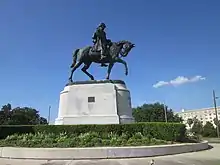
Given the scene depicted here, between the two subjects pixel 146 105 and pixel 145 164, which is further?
pixel 146 105

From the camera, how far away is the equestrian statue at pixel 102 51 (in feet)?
66.6

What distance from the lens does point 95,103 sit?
63.1 feet

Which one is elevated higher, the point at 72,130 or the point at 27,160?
the point at 72,130

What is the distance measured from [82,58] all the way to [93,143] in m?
9.14

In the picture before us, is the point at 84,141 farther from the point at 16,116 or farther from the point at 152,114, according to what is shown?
the point at 152,114

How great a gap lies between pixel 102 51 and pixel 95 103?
404 cm

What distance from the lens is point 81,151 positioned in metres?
11.2

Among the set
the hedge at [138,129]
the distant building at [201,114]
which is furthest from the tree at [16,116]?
the distant building at [201,114]

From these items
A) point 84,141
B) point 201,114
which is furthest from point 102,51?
point 201,114

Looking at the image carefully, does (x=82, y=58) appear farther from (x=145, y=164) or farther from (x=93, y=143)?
(x=145, y=164)

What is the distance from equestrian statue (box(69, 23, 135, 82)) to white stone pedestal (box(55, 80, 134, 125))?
3.81 ft

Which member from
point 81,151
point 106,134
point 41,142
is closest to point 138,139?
point 106,134

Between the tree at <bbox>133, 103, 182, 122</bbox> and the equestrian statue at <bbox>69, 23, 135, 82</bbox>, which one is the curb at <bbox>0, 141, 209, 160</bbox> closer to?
the equestrian statue at <bbox>69, 23, 135, 82</bbox>

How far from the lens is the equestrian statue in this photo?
20312mm
